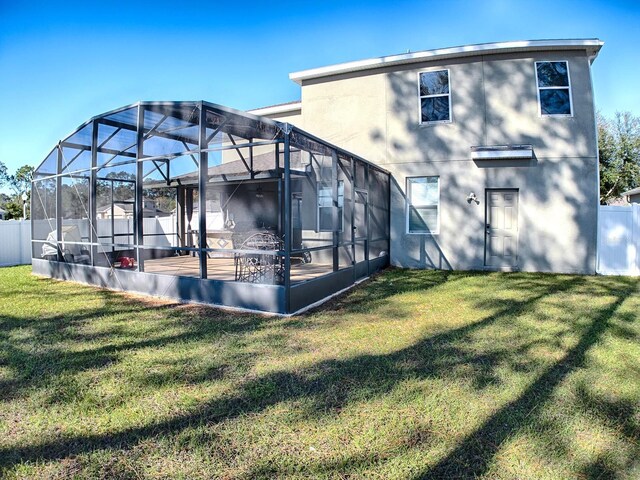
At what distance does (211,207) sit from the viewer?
12297mm

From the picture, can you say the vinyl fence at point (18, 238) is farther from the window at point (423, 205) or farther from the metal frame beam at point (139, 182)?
the window at point (423, 205)

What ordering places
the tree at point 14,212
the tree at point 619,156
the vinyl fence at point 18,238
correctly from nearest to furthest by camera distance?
the vinyl fence at point 18,238
the tree at point 619,156
the tree at point 14,212

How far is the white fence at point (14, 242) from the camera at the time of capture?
11.6m

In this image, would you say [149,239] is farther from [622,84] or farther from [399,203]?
[622,84]

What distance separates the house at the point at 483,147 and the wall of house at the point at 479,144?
0.08 feet

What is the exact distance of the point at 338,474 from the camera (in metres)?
2.16

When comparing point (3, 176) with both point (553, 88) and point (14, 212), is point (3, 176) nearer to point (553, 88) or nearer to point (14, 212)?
point (14, 212)

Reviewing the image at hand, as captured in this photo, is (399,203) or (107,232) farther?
(107,232)

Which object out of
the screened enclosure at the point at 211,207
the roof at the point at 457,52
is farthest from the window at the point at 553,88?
the screened enclosure at the point at 211,207

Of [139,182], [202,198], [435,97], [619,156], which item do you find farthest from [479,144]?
[619,156]

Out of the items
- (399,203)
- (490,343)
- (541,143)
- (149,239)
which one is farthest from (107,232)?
(541,143)

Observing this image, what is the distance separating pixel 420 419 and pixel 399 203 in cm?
814

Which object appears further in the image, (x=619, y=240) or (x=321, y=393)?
(x=619, y=240)

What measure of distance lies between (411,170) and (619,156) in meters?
22.5
